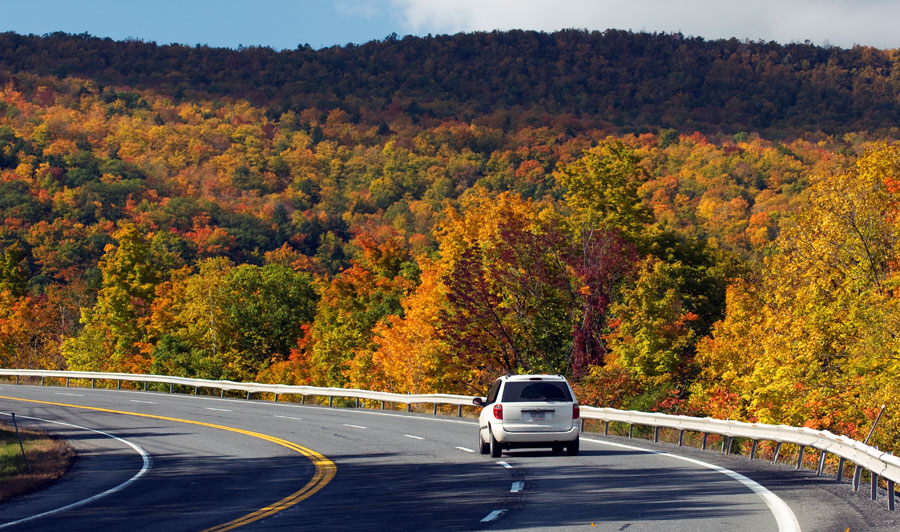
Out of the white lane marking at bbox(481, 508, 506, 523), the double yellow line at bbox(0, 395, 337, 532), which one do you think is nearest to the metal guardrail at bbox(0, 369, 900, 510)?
the white lane marking at bbox(481, 508, 506, 523)

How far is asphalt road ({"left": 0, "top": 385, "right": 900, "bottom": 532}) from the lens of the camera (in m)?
12.3

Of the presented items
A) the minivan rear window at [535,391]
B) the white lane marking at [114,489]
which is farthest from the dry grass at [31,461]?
the minivan rear window at [535,391]

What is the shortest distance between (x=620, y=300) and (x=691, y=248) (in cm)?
913

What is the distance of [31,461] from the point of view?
71.1 feet

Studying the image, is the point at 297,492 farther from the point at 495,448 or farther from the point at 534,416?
the point at 534,416

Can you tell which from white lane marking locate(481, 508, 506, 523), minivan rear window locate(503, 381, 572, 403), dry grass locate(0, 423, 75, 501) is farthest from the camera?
minivan rear window locate(503, 381, 572, 403)

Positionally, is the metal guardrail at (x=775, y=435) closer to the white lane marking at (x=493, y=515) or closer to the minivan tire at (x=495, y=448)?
the minivan tire at (x=495, y=448)

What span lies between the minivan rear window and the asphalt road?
1.13 metres

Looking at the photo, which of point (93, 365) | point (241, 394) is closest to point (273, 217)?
point (93, 365)

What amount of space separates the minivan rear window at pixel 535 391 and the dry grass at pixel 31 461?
8554 mm

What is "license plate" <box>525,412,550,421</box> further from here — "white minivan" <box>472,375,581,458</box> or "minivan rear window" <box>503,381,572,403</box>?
"minivan rear window" <box>503,381,572,403</box>

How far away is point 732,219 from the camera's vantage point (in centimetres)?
13738

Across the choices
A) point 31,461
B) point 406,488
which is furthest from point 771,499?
point 31,461

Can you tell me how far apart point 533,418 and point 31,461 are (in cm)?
1040
